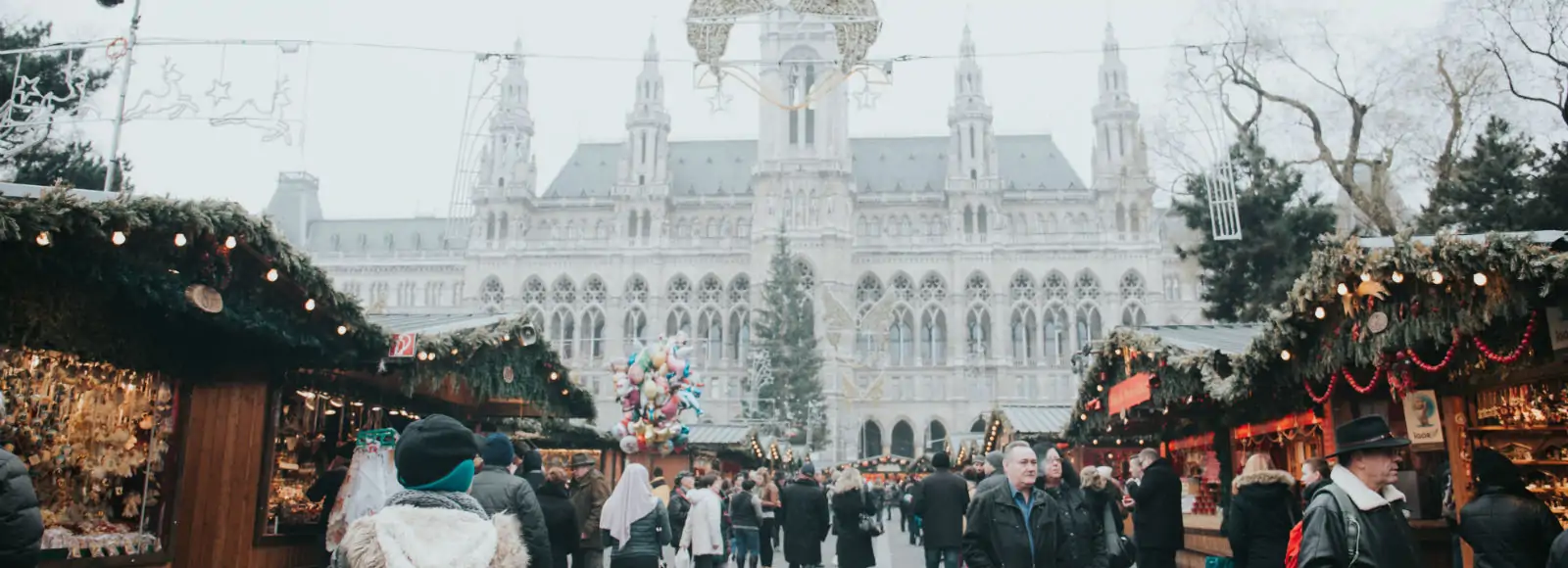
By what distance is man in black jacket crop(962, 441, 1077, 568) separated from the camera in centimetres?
484

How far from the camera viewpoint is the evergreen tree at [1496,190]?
13281mm

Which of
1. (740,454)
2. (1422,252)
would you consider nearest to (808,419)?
(740,454)

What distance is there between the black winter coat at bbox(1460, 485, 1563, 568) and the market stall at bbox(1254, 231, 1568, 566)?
876 mm

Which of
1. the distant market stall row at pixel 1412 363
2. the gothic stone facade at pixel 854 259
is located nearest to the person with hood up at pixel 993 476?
the distant market stall row at pixel 1412 363

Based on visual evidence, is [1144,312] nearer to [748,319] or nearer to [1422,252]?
[748,319]

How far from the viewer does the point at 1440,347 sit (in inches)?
218

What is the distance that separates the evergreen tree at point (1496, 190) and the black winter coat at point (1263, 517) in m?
9.69

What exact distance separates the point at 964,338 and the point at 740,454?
956 inches

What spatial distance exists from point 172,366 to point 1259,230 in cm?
1636

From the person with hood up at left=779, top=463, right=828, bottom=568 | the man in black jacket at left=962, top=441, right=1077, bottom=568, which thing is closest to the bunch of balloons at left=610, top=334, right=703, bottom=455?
the person with hood up at left=779, top=463, right=828, bottom=568

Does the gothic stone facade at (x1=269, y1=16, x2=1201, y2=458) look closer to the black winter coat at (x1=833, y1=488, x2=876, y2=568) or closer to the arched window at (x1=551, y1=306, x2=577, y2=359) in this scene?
the arched window at (x1=551, y1=306, x2=577, y2=359)

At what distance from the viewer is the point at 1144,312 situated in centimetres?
4562

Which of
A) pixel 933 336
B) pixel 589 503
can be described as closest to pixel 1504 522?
pixel 589 503

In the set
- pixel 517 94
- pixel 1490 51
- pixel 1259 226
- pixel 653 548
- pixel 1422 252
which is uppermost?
pixel 517 94
